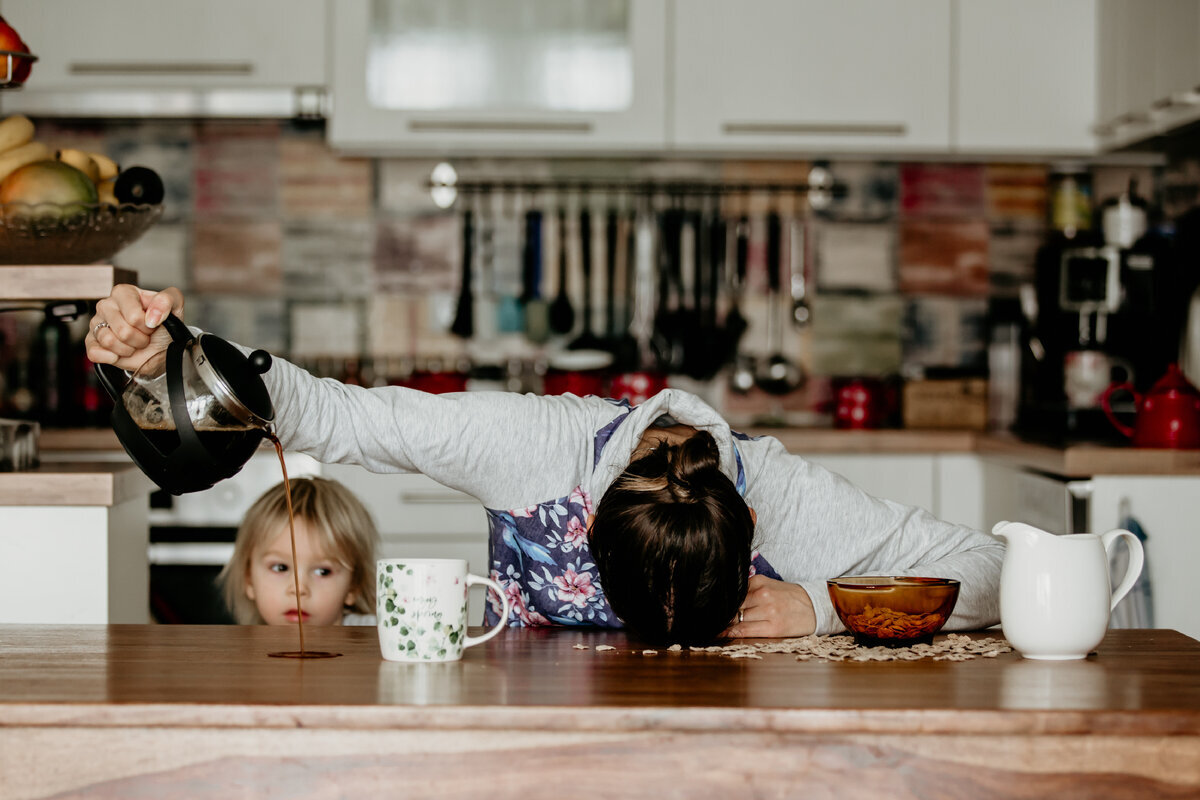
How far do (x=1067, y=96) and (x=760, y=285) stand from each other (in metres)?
0.86

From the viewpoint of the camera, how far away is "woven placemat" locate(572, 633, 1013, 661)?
1115 mm

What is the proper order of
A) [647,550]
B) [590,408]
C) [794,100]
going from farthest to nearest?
[794,100]
[590,408]
[647,550]

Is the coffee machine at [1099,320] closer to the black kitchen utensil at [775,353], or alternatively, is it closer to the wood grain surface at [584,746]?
the black kitchen utensil at [775,353]

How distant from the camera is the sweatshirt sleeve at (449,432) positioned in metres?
1.21

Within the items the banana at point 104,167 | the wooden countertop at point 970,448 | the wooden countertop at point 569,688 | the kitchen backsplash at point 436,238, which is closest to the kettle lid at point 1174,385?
the wooden countertop at point 970,448

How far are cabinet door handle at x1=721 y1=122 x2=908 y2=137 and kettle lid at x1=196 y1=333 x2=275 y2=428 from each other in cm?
202

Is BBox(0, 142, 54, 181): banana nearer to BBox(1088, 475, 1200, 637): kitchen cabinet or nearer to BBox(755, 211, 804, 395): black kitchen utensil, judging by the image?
BBox(1088, 475, 1200, 637): kitchen cabinet

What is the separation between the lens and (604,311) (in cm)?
321

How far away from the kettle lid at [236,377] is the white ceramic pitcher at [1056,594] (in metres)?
0.67

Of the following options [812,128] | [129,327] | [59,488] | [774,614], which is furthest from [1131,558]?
[812,128]

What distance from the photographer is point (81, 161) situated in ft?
5.75

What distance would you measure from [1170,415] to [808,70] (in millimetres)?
1130

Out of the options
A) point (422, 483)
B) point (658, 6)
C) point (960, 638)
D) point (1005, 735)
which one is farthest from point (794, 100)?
point (1005, 735)

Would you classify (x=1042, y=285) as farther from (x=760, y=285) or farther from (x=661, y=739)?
(x=661, y=739)
